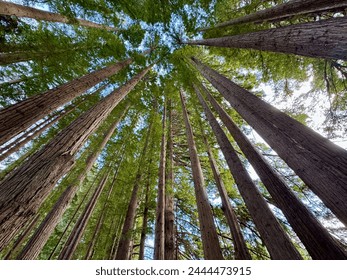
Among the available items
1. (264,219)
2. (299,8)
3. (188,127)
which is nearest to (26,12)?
(188,127)

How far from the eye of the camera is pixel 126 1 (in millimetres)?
4480

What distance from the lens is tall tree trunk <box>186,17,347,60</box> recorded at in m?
1.71

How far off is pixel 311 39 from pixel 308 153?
1299mm

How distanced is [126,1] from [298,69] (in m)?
4.71

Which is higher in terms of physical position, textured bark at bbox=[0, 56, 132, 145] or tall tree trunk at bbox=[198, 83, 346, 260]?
textured bark at bbox=[0, 56, 132, 145]

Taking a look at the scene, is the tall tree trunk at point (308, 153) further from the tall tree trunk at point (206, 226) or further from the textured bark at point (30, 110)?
the textured bark at point (30, 110)

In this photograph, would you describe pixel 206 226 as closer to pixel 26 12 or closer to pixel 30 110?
pixel 30 110

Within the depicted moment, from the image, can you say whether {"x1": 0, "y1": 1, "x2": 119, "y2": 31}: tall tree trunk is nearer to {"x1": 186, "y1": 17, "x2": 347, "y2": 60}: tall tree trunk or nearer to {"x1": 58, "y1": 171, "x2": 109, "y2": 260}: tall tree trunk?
Answer: {"x1": 186, "y1": 17, "x2": 347, "y2": 60}: tall tree trunk

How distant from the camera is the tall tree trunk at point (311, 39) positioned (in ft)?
5.62

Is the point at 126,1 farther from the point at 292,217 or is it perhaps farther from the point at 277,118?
the point at 292,217

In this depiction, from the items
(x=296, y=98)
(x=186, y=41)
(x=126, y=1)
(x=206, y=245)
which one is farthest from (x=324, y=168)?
(x=186, y=41)

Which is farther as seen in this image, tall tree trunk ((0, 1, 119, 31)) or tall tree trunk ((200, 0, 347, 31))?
tall tree trunk ((0, 1, 119, 31))

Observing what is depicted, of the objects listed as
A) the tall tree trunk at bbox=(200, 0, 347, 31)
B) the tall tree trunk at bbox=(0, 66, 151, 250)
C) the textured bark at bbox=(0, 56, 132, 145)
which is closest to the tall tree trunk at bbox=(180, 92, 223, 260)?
the tall tree trunk at bbox=(0, 66, 151, 250)

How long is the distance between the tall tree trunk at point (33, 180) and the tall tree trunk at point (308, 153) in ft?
7.79
